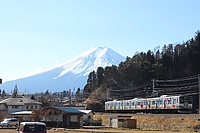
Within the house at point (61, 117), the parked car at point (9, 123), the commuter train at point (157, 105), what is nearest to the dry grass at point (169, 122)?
the commuter train at point (157, 105)

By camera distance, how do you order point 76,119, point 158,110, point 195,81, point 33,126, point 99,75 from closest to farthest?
point 33,126 → point 76,119 → point 158,110 → point 195,81 → point 99,75

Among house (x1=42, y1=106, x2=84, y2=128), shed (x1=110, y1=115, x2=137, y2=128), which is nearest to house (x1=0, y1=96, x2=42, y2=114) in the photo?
house (x1=42, y1=106, x2=84, y2=128)

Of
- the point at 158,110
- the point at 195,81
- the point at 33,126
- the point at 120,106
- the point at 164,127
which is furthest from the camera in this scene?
the point at 195,81

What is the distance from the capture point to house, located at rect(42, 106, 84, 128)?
42500 millimetres

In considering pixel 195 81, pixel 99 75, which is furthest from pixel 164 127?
pixel 99 75

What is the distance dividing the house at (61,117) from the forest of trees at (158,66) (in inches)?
1099

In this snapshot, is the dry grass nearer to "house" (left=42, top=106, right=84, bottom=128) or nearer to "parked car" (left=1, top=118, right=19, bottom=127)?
"house" (left=42, top=106, right=84, bottom=128)

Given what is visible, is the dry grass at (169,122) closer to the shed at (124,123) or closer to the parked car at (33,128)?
the shed at (124,123)

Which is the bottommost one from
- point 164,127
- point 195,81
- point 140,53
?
point 164,127

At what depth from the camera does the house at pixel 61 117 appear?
42.5 meters

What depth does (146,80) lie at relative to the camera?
2746 inches

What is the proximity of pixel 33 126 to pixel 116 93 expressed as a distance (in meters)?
61.8

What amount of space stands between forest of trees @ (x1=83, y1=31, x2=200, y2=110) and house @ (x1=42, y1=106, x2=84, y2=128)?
2791 centimetres

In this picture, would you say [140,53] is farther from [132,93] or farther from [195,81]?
[195,81]
